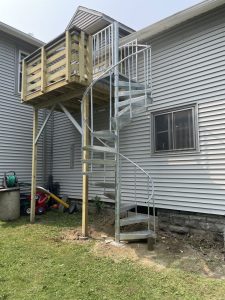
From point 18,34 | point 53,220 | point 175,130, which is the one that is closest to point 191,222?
point 175,130

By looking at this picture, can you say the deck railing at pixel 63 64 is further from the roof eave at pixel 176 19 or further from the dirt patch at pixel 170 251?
the dirt patch at pixel 170 251

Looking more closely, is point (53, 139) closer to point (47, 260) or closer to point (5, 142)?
point (5, 142)

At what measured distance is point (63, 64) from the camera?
6531 millimetres

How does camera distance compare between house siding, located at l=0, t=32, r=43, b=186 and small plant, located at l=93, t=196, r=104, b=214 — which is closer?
small plant, located at l=93, t=196, r=104, b=214

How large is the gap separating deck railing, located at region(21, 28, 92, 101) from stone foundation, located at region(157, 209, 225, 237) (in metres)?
3.66

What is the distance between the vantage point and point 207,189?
19.4 ft

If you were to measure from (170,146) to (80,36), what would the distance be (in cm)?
333

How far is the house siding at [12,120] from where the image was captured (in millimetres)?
9055

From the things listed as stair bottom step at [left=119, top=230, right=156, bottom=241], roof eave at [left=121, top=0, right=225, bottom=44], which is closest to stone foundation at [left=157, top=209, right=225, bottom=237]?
stair bottom step at [left=119, top=230, right=156, bottom=241]

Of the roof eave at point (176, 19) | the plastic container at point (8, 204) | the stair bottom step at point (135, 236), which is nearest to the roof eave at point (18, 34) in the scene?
the roof eave at point (176, 19)

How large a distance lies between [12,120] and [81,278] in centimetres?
668

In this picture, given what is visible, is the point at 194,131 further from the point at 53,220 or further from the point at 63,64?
the point at 53,220

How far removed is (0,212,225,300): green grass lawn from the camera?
3589mm

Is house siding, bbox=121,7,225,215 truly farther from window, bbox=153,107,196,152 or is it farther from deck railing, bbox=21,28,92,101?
deck railing, bbox=21,28,92,101
